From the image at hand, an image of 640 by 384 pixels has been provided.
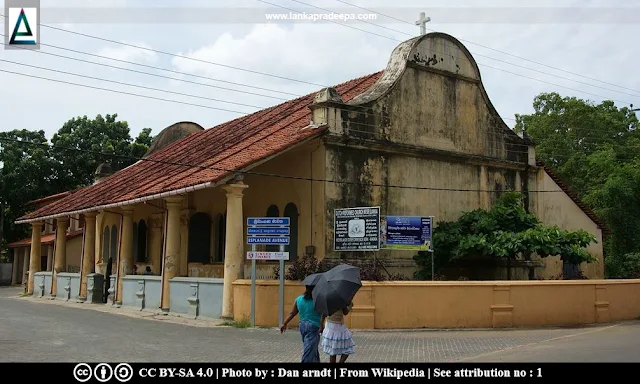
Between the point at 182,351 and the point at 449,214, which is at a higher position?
the point at 449,214

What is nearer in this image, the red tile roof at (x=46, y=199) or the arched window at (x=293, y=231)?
the arched window at (x=293, y=231)

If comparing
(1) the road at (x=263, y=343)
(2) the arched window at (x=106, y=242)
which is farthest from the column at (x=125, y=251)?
(2) the arched window at (x=106, y=242)

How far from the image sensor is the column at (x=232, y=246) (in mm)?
15930

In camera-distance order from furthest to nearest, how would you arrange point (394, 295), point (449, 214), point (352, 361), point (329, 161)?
point (449, 214), point (329, 161), point (394, 295), point (352, 361)

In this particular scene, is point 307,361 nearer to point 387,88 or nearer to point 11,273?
point 387,88

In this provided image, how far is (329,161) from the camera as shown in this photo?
17.4m

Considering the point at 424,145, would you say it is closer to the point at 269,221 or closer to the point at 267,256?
the point at 269,221

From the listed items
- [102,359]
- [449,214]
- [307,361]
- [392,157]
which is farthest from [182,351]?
[449,214]

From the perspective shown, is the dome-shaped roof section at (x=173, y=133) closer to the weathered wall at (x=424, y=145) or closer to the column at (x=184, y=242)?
the column at (x=184, y=242)

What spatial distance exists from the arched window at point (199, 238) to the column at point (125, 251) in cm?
206

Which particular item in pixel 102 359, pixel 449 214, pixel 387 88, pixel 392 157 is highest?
pixel 387 88

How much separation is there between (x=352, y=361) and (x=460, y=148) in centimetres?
1197

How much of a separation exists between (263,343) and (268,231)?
3205 mm
